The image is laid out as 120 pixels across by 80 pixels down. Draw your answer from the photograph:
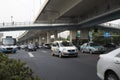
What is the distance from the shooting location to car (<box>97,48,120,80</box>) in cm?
748

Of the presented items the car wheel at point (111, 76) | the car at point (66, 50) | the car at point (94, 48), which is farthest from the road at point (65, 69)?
the car at point (94, 48)

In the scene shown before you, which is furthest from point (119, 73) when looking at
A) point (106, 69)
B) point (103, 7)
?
point (103, 7)

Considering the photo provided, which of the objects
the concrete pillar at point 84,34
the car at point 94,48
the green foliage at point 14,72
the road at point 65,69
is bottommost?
the road at point 65,69

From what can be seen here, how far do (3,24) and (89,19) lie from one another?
2511cm

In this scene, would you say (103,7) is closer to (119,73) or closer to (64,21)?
(64,21)

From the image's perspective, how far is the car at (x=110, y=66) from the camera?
7.48 m

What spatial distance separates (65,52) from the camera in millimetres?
25344

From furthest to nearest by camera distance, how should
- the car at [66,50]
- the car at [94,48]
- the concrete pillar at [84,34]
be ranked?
the concrete pillar at [84,34], the car at [94,48], the car at [66,50]

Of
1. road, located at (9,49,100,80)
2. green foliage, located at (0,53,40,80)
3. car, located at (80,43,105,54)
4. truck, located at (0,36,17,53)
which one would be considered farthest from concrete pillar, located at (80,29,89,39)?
green foliage, located at (0,53,40,80)

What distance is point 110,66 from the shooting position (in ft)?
25.5

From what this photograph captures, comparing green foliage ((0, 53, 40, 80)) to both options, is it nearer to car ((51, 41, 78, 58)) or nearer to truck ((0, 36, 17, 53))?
car ((51, 41, 78, 58))

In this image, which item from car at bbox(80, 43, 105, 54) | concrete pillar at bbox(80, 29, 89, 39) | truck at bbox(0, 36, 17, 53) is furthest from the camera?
concrete pillar at bbox(80, 29, 89, 39)

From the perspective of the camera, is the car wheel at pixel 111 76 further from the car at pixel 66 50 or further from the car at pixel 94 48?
the car at pixel 94 48

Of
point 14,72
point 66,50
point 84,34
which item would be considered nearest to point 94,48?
point 66,50
